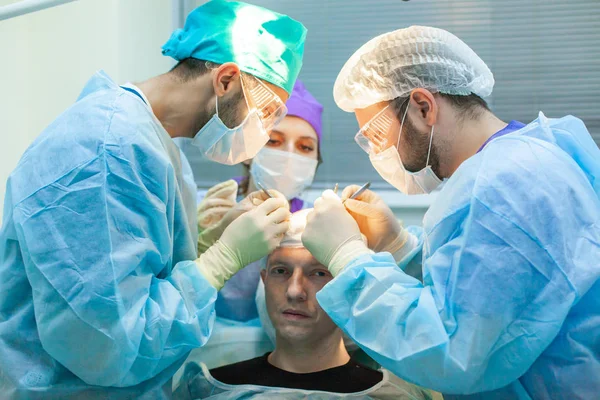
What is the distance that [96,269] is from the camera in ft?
4.88

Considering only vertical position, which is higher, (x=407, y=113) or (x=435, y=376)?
(x=407, y=113)

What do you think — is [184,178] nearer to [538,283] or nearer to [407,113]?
[407,113]

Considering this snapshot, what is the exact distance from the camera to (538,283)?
1404 mm

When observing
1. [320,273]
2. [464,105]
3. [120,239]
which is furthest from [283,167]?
[120,239]

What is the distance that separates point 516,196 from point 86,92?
119cm

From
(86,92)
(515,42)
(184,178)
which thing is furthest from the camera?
(515,42)

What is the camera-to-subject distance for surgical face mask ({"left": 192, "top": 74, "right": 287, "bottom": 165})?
75.5 inches

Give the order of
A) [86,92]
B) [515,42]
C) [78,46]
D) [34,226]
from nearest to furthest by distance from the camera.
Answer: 1. [34,226]
2. [86,92]
3. [78,46]
4. [515,42]

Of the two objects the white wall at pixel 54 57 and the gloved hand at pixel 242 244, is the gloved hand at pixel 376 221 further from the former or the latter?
the white wall at pixel 54 57

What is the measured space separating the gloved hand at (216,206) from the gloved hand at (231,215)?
5cm

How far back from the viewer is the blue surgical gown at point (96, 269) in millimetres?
1493

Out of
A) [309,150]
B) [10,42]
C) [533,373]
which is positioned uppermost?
[10,42]

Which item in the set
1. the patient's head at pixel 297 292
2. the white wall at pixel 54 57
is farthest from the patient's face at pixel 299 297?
the white wall at pixel 54 57

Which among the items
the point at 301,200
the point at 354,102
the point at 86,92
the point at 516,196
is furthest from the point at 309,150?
the point at 516,196
